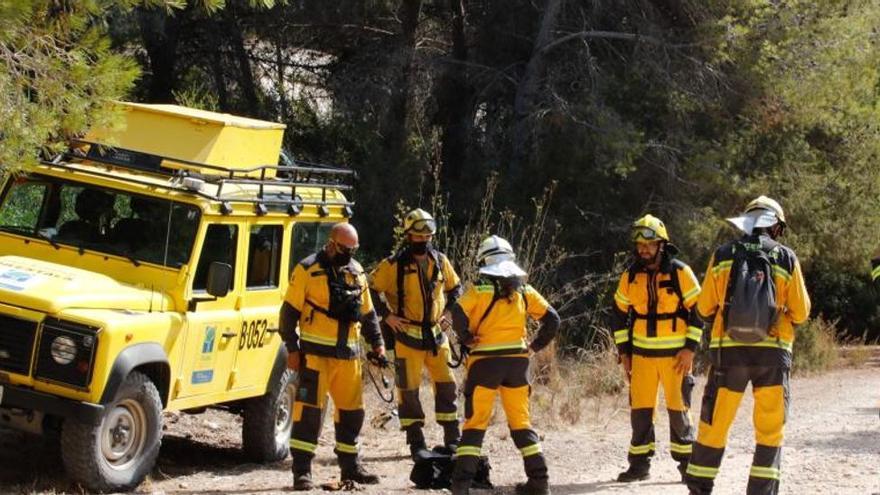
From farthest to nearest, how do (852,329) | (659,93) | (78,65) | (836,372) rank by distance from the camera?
(852,329), (836,372), (659,93), (78,65)

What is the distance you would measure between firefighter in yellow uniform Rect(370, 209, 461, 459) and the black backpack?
2972mm

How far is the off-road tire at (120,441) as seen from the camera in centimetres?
854

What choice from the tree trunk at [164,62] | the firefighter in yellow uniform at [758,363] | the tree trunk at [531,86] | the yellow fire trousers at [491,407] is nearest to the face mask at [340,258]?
the yellow fire trousers at [491,407]

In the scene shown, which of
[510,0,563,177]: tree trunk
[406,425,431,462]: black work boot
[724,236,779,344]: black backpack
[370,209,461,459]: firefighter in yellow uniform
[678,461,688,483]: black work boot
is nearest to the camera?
[724,236,779,344]: black backpack

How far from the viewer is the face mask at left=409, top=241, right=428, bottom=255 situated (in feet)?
34.6

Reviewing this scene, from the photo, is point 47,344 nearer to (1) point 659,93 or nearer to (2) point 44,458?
(2) point 44,458

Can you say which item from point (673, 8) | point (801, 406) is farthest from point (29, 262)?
point (673, 8)

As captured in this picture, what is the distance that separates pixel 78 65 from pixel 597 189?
12706 millimetres

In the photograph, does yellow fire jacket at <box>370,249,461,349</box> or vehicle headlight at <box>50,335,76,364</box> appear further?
yellow fire jacket at <box>370,249,461,349</box>

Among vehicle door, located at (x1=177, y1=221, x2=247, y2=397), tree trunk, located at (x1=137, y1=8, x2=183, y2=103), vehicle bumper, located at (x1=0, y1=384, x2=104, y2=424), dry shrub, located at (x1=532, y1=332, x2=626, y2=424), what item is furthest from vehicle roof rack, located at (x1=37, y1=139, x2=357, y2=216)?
tree trunk, located at (x1=137, y1=8, x2=183, y2=103)

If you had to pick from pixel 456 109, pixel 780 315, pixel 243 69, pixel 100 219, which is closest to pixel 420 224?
pixel 100 219

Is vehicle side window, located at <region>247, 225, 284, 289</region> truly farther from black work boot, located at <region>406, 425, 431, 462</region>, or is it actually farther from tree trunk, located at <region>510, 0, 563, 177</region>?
tree trunk, located at <region>510, 0, 563, 177</region>

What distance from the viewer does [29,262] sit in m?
9.35

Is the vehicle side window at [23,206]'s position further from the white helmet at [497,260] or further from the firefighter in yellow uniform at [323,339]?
the white helmet at [497,260]
